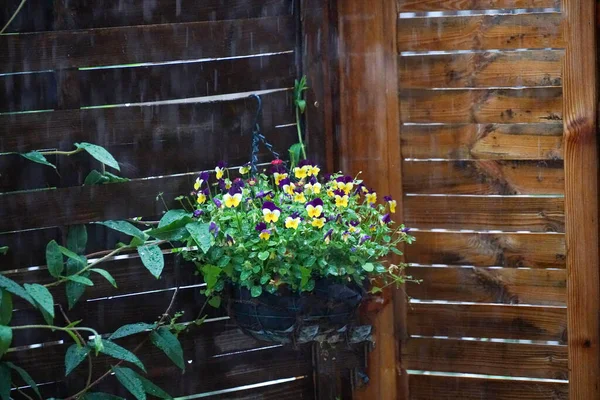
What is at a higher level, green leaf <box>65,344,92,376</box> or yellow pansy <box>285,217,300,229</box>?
yellow pansy <box>285,217,300,229</box>

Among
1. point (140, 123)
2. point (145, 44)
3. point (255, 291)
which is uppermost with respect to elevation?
point (145, 44)

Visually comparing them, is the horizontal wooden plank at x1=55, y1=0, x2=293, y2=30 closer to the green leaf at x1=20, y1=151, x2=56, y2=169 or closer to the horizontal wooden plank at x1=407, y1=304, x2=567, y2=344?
the green leaf at x1=20, y1=151, x2=56, y2=169

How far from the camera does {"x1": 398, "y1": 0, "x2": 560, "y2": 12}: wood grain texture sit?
8.79ft

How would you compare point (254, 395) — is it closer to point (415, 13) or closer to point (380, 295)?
point (380, 295)

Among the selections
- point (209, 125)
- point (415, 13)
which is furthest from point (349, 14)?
point (209, 125)

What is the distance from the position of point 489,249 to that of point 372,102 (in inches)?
24.1

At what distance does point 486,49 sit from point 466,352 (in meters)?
0.99

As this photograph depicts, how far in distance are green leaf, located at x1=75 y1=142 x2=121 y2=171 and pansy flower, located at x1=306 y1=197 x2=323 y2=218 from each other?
0.56 metres

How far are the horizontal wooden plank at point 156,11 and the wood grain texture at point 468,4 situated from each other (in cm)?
39

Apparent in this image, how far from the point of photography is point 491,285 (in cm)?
279

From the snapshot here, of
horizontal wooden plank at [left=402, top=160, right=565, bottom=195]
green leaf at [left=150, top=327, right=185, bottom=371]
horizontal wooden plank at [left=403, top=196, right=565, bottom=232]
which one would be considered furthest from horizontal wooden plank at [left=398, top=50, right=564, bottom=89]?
green leaf at [left=150, top=327, right=185, bottom=371]

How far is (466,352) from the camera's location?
9.29 feet

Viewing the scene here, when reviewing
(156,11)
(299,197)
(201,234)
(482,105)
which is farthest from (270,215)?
(482,105)

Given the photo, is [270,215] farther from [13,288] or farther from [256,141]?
[13,288]
